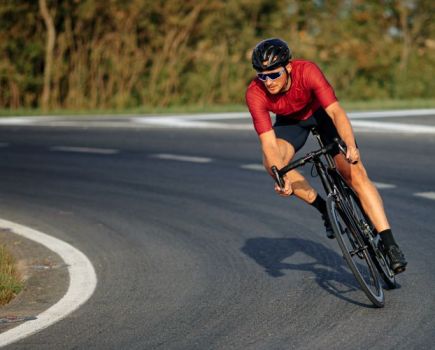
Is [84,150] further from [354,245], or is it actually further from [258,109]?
[354,245]

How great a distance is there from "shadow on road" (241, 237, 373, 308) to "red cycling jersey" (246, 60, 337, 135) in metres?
1.25

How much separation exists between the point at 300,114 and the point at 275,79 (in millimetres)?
558

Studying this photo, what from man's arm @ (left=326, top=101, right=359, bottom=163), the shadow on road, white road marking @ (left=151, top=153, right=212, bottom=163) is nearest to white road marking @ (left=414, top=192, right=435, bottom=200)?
the shadow on road

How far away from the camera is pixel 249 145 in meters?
18.1

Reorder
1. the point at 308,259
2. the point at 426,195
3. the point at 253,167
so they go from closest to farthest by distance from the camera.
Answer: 1. the point at 308,259
2. the point at 426,195
3. the point at 253,167

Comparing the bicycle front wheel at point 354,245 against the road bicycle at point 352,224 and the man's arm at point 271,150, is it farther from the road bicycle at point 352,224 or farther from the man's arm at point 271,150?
the man's arm at point 271,150

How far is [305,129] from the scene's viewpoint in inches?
318

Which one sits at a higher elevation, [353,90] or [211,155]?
[211,155]

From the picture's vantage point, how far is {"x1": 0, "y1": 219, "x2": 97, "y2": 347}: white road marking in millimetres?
6910

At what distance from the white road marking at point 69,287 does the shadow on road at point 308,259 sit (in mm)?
1357

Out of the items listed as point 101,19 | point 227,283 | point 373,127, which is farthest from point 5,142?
point 227,283

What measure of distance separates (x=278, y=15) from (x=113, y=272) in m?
24.7

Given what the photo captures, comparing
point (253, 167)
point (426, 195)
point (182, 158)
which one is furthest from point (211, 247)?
point (182, 158)

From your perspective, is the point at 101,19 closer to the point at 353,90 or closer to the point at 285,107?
the point at 353,90
